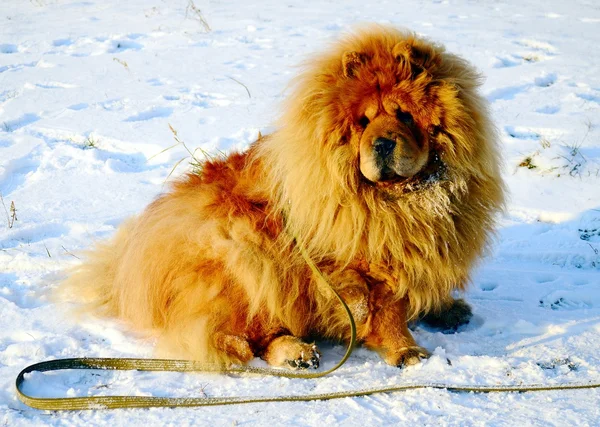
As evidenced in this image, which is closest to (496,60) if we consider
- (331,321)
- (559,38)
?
(559,38)

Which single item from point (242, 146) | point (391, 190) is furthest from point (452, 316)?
point (242, 146)

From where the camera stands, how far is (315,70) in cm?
283

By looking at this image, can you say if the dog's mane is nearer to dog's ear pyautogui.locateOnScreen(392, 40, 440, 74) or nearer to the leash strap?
dog's ear pyautogui.locateOnScreen(392, 40, 440, 74)

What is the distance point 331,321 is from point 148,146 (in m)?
2.83

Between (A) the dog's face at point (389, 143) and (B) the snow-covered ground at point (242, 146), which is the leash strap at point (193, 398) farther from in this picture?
(A) the dog's face at point (389, 143)

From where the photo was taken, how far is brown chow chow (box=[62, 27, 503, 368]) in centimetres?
265

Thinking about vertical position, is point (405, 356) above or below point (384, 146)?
below

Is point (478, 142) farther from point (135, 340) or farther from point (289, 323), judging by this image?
point (135, 340)

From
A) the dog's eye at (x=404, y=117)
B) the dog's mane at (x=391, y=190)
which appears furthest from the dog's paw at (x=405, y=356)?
the dog's eye at (x=404, y=117)

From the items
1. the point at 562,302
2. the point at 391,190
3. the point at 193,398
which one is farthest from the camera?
the point at 562,302

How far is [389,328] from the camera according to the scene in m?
2.83

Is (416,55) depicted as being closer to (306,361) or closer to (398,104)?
(398,104)

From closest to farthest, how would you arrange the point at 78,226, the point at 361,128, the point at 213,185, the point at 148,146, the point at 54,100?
the point at 361,128, the point at 213,185, the point at 78,226, the point at 148,146, the point at 54,100

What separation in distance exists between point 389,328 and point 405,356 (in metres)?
0.15
